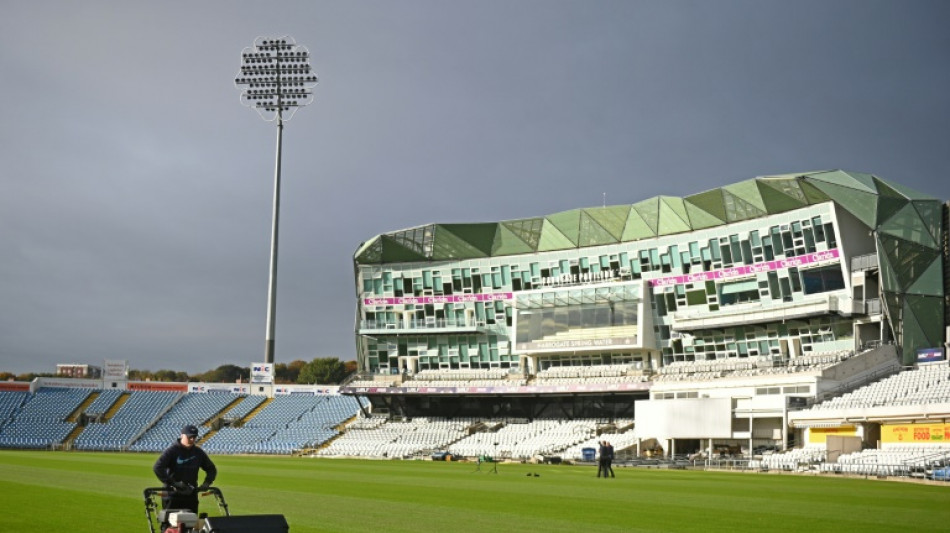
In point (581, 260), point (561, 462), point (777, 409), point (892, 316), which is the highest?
point (581, 260)

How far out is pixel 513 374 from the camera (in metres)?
80.2

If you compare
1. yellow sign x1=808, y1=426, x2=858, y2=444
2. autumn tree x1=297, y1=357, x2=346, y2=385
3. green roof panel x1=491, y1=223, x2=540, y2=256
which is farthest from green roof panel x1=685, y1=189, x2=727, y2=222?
autumn tree x1=297, y1=357, x2=346, y2=385

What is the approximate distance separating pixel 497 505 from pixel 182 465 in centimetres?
1235

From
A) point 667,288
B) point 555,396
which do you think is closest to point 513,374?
point 555,396

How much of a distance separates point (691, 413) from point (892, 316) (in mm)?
13895

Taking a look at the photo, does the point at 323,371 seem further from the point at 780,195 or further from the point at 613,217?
the point at 780,195

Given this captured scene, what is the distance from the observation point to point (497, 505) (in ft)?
73.8

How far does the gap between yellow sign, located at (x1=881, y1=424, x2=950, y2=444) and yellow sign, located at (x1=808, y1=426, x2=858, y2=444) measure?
2.63 m

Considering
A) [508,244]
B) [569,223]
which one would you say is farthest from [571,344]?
[508,244]

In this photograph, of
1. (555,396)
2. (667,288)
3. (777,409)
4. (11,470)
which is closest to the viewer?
(11,470)

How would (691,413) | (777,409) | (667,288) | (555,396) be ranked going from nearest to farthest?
1. (777,409)
2. (691,413)
3. (667,288)
4. (555,396)

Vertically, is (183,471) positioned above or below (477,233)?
below

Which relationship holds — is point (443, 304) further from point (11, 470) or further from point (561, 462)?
point (11, 470)

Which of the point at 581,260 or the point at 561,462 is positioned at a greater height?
the point at 581,260
